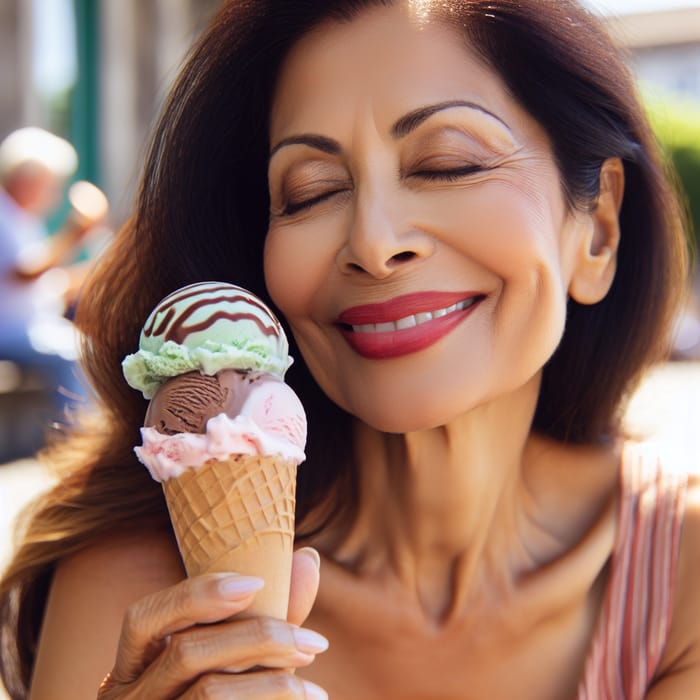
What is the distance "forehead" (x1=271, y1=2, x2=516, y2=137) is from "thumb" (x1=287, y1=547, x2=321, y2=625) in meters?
0.84

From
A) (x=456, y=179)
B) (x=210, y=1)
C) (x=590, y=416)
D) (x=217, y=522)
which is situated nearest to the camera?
(x=217, y=522)

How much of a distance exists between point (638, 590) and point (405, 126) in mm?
1165

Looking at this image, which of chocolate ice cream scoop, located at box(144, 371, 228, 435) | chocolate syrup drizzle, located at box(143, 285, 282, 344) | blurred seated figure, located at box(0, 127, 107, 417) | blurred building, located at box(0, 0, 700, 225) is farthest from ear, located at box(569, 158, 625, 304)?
blurred building, located at box(0, 0, 700, 225)

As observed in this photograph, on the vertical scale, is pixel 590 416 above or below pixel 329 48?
below

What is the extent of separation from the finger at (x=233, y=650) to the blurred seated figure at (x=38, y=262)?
13.4ft

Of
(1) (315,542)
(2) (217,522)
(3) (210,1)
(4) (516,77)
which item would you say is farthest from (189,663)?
(3) (210,1)

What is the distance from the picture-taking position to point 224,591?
53.8 inches

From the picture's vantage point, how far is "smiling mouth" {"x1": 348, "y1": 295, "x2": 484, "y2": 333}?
1.88 meters

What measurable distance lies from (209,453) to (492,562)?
1031 mm

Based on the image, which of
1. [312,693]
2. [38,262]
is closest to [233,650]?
[312,693]

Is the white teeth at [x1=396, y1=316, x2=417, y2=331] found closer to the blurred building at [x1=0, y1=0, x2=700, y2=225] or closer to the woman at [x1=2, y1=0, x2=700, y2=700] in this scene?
the woman at [x1=2, y1=0, x2=700, y2=700]

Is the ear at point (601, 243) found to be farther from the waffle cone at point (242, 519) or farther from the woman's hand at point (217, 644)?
the woman's hand at point (217, 644)

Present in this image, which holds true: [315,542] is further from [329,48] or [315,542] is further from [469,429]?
[329,48]

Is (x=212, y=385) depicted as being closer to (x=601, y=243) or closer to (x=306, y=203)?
(x=306, y=203)
